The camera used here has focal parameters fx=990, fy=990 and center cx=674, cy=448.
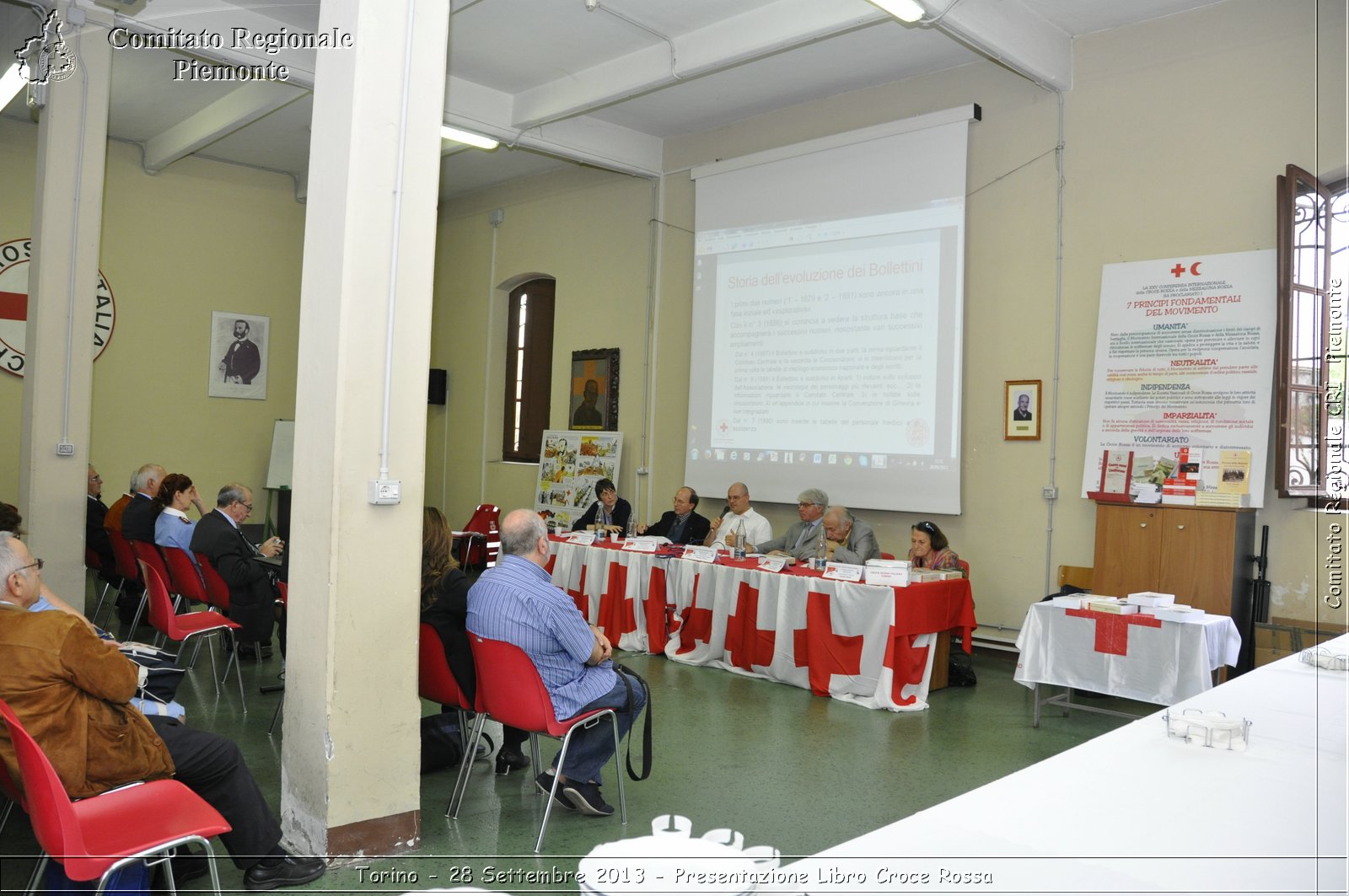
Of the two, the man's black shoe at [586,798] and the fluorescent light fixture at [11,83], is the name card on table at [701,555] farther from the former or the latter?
the fluorescent light fixture at [11,83]

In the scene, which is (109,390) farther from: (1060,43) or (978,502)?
(1060,43)

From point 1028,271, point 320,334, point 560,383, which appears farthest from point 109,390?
point 1028,271

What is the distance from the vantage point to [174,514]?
5.74 m

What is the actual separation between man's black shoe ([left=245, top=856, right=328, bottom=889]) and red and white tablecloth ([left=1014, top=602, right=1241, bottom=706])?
3549 mm

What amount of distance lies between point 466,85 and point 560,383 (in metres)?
3.22

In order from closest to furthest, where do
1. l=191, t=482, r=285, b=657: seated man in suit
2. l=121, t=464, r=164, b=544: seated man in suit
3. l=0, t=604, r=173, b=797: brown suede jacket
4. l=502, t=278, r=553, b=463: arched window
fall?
1. l=0, t=604, r=173, b=797: brown suede jacket
2. l=191, t=482, r=285, b=657: seated man in suit
3. l=121, t=464, r=164, b=544: seated man in suit
4. l=502, t=278, r=553, b=463: arched window

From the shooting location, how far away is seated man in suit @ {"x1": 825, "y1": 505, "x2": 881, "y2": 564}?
6.36 m

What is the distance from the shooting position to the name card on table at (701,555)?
6.33 meters

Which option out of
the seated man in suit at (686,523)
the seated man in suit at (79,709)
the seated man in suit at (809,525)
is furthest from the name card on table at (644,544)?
the seated man in suit at (79,709)

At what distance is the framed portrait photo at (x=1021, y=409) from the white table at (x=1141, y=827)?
4.69 m

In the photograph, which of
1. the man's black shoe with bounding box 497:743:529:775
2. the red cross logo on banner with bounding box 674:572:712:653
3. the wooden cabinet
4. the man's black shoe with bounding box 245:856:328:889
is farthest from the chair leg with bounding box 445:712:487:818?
the wooden cabinet

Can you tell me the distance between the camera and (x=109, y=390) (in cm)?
985

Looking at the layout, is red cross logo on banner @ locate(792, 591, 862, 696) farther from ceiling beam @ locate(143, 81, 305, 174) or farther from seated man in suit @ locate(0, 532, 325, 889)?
ceiling beam @ locate(143, 81, 305, 174)

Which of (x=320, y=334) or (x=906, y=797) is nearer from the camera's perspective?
(x=320, y=334)
